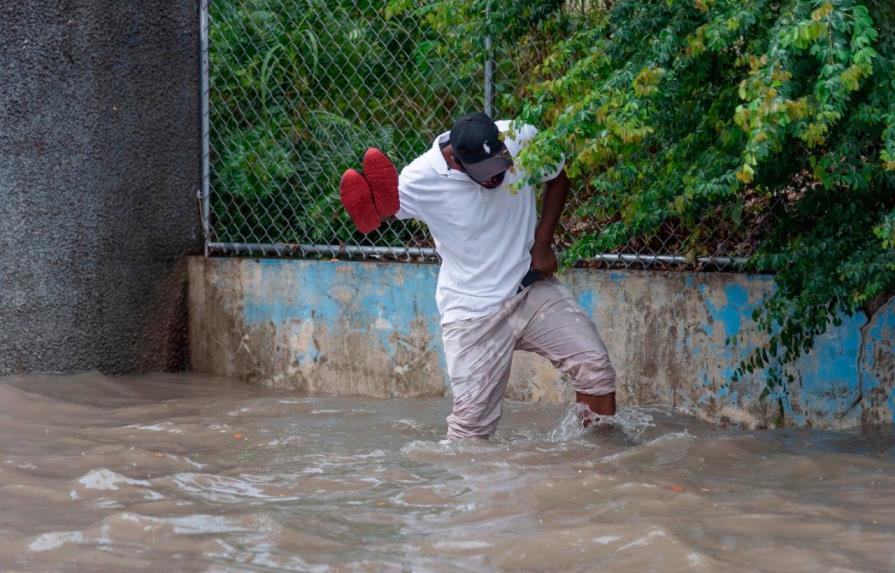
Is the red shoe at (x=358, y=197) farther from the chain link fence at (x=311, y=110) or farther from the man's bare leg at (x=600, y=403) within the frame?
the chain link fence at (x=311, y=110)

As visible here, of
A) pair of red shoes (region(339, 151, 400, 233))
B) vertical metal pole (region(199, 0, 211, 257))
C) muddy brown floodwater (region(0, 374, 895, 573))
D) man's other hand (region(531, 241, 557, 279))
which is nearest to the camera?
muddy brown floodwater (region(0, 374, 895, 573))

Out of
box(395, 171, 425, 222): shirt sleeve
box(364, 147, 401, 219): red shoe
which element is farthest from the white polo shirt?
box(364, 147, 401, 219): red shoe

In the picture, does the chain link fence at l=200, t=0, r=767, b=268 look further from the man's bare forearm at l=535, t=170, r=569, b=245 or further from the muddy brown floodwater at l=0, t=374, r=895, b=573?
the muddy brown floodwater at l=0, t=374, r=895, b=573

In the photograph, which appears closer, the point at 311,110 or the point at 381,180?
the point at 381,180

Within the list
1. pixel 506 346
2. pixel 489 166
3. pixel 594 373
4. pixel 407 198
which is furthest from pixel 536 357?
pixel 489 166

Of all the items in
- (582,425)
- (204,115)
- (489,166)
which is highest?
(204,115)

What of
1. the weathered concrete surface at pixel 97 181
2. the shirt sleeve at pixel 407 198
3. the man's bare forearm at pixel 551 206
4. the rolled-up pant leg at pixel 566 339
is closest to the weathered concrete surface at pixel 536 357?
the weathered concrete surface at pixel 97 181

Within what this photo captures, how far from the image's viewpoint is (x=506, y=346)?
504cm

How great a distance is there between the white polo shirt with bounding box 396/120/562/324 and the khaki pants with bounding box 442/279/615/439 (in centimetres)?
7

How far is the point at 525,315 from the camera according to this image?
5020 millimetres

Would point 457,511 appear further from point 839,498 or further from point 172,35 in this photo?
point 172,35

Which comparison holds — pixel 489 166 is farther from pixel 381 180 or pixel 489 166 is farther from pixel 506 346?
pixel 506 346

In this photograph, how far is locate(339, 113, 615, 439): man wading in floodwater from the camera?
4918mm

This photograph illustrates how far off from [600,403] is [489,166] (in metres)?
1.11
